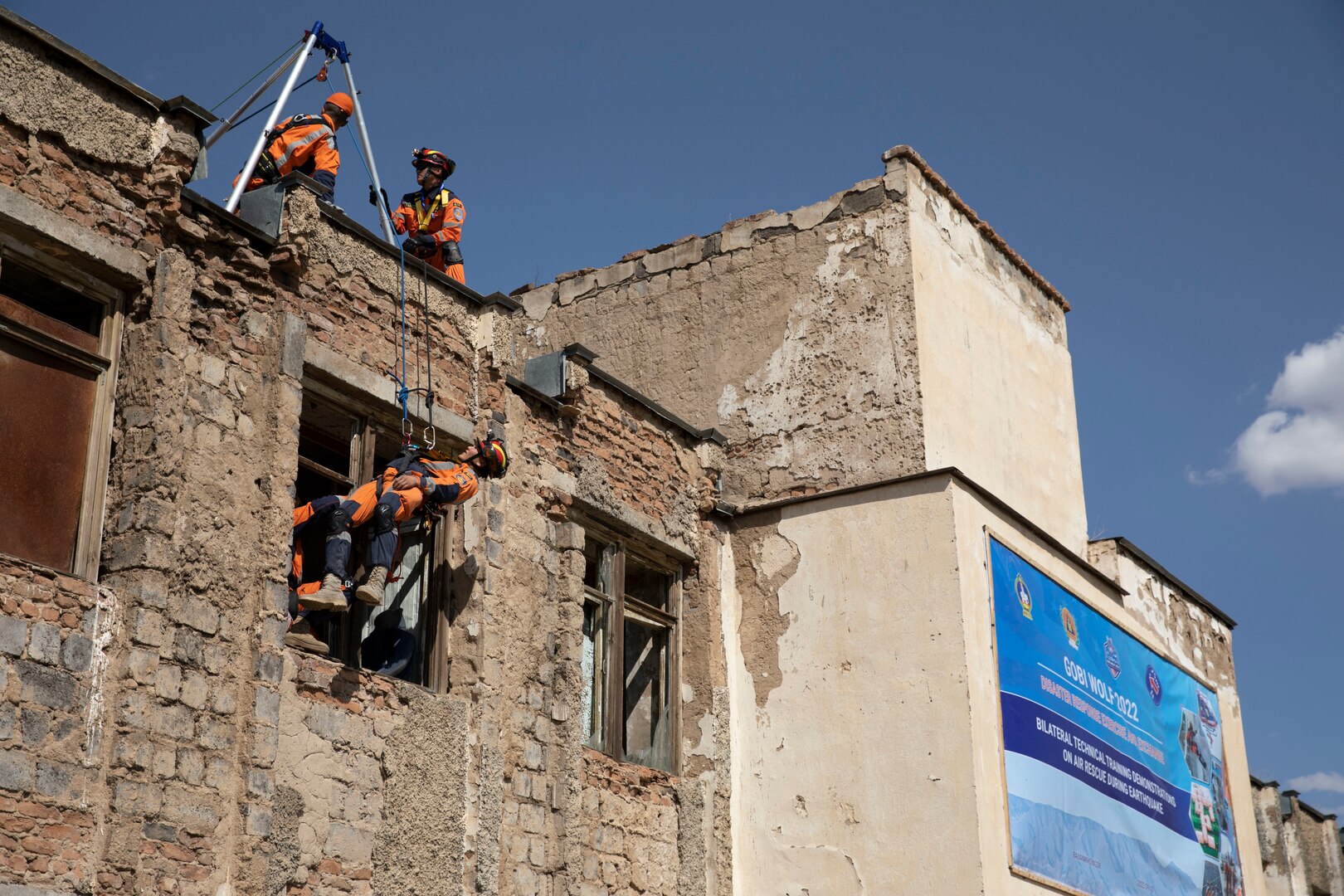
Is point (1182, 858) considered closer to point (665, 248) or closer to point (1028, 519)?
point (1028, 519)

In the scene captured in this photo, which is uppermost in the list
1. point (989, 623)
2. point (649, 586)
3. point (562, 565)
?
point (649, 586)

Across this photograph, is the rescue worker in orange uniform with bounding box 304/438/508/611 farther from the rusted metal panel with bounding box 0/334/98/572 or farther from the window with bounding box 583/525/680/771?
the window with bounding box 583/525/680/771

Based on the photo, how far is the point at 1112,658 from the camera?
1452 cm

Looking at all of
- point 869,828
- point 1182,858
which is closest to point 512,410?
point 869,828

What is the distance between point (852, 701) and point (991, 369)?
368 cm

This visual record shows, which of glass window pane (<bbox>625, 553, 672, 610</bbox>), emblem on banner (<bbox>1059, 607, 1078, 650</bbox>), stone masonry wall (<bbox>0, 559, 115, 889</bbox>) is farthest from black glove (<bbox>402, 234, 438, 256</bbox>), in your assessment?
emblem on banner (<bbox>1059, 607, 1078, 650</bbox>)

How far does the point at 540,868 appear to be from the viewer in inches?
422

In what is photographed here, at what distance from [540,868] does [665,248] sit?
6496 mm

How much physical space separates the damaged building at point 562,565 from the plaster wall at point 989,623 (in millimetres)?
41

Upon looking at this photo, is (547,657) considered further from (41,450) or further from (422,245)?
(41,450)

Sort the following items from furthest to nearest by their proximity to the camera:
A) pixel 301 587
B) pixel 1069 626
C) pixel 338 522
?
pixel 1069 626 < pixel 338 522 < pixel 301 587

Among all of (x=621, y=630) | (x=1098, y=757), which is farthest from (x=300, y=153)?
(x=1098, y=757)

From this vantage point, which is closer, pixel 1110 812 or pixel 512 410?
pixel 512 410

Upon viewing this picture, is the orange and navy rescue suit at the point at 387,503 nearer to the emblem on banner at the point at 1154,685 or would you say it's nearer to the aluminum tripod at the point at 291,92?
the aluminum tripod at the point at 291,92
